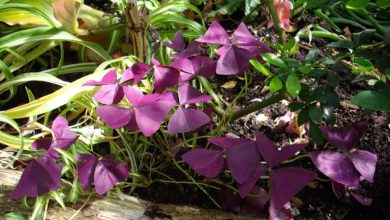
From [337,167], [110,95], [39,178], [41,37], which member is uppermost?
[41,37]

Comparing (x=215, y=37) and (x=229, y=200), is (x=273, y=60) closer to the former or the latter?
(x=215, y=37)

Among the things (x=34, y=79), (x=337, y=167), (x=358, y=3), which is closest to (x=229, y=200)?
(x=337, y=167)

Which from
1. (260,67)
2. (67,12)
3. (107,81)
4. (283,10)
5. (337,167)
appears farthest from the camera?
(283,10)

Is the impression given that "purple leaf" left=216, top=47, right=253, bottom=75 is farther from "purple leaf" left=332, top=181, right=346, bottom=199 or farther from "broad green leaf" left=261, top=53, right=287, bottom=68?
"purple leaf" left=332, top=181, right=346, bottom=199

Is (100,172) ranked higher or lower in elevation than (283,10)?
lower

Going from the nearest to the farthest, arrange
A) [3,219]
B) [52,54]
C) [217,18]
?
1. [3,219]
2. [52,54]
3. [217,18]

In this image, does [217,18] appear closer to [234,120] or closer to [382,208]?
[234,120]

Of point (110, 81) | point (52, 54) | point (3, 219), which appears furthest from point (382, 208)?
point (52, 54)
